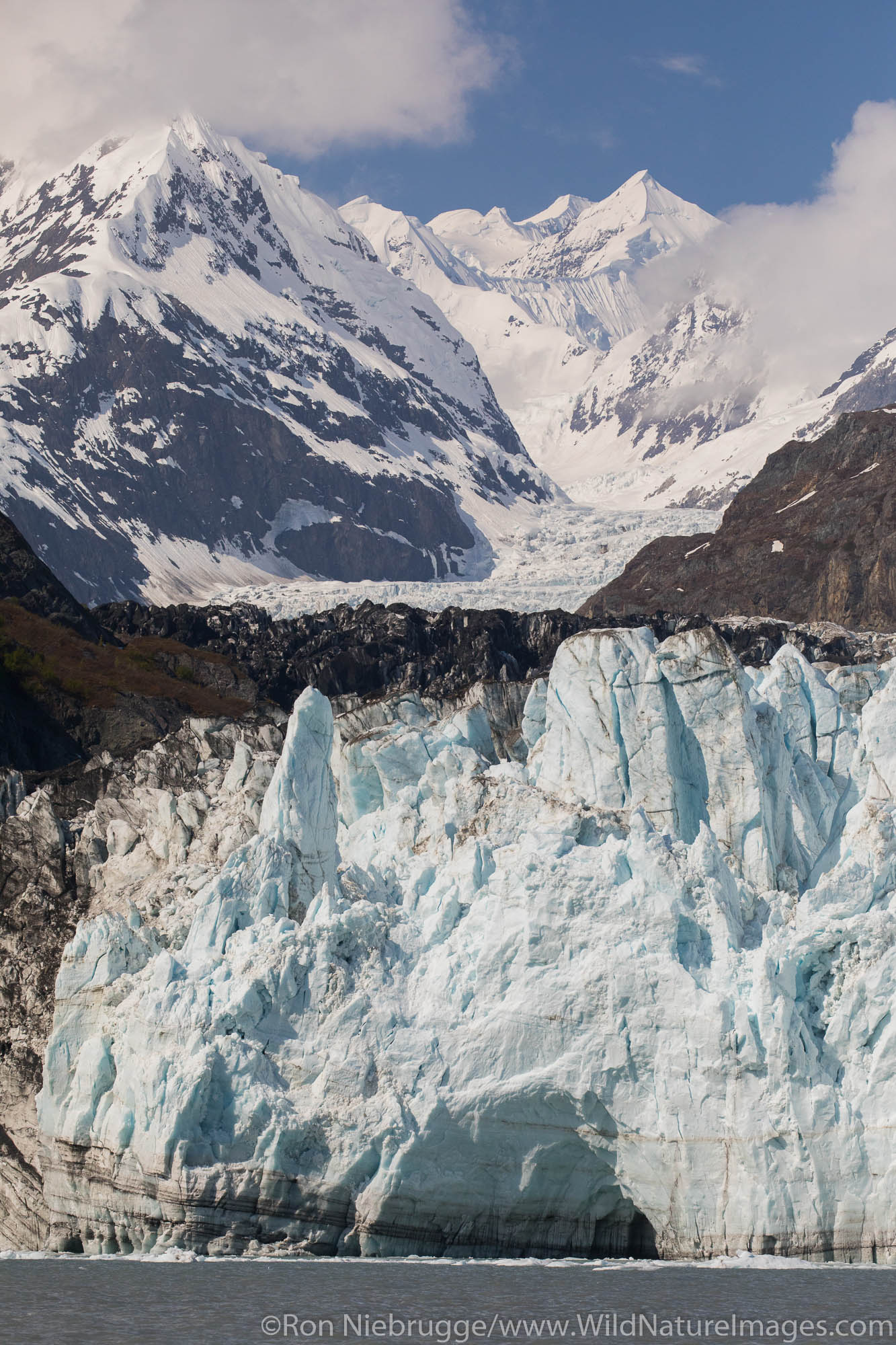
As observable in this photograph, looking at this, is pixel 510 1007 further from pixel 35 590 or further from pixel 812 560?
pixel 812 560

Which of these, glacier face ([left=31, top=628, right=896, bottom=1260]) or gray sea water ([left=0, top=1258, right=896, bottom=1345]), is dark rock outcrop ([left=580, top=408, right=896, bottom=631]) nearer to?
glacier face ([left=31, top=628, right=896, bottom=1260])

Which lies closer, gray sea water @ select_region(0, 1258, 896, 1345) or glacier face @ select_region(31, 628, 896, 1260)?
gray sea water @ select_region(0, 1258, 896, 1345)

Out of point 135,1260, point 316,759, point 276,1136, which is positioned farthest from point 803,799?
point 135,1260

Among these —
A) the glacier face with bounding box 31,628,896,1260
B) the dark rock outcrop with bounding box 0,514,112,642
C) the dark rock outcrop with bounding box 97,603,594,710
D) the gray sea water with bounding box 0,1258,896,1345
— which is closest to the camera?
the gray sea water with bounding box 0,1258,896,1345

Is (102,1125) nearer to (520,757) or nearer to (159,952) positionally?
(159,952)

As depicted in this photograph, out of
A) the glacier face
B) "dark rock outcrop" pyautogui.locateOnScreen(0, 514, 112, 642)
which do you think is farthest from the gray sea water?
"dark rock outcrop" pyautogui.locateOnScreen(0, 514, 112, 642)

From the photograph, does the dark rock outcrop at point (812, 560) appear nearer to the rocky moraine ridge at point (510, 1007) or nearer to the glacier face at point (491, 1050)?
the rocky moraine ridge at point (510, 1007)

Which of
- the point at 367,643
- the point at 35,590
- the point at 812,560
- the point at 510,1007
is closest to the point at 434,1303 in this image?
the point at 510,1007
